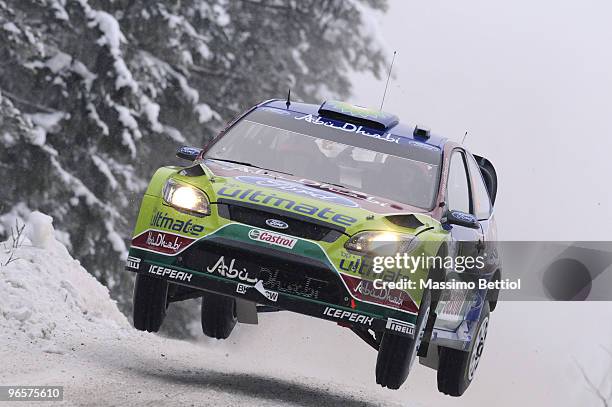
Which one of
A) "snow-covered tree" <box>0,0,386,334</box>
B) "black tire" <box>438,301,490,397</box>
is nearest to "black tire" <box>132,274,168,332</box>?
"black tire" <box>438,301,490,397</box>

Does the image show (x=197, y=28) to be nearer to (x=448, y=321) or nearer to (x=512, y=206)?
(x=448, y=321)

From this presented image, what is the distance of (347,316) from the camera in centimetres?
834

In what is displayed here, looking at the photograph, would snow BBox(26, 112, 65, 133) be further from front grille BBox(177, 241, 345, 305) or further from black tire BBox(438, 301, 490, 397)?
front grille BBox(177, 241, 345, 305)

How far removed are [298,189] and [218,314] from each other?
1797 millimetres

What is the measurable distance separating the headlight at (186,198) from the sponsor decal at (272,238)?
1.16ft

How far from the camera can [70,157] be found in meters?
22.4

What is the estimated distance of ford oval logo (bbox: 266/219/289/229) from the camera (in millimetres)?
8367

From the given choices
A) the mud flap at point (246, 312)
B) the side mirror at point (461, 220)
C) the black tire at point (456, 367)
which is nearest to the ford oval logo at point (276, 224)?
the side mirror at point (461, 220)

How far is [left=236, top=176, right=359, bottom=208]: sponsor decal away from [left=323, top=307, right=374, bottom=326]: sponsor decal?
707mm

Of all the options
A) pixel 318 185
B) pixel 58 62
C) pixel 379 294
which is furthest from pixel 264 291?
pixel 58 62

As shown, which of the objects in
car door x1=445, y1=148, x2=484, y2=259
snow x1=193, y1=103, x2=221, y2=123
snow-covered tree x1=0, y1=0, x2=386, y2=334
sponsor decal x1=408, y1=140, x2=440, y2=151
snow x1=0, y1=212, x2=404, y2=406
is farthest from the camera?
snow x1=193, y1=103, x2=221, y2=123

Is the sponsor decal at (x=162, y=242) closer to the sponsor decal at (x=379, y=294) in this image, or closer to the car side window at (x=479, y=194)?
the sponsor decal at (x=379, y=294)

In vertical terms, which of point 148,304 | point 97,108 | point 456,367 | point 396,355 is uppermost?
point 396,355

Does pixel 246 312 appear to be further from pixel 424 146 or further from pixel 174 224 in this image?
pixel 424 146
